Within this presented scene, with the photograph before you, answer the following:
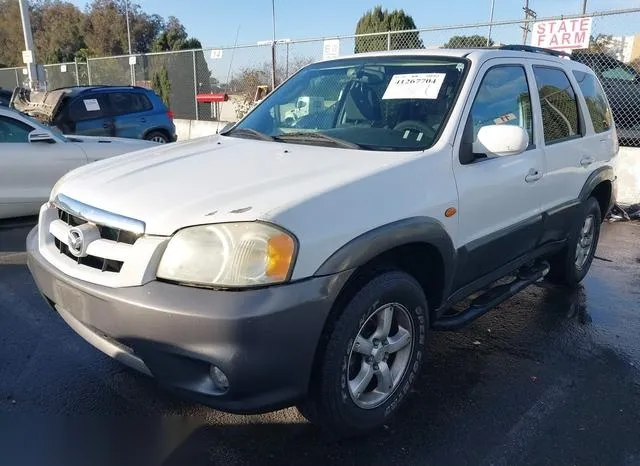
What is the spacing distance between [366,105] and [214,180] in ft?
4.00

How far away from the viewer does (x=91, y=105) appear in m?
11.0

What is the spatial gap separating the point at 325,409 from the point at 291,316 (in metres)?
0.55

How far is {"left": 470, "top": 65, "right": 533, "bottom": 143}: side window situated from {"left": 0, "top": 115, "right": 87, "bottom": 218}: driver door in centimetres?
510

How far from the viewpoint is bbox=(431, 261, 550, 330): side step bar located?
3.18 m

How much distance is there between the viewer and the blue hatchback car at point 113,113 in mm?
10842

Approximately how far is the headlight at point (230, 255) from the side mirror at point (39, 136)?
16.0ft

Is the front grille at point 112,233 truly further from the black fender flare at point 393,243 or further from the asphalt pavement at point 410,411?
the asphalt pavement at point 410,411

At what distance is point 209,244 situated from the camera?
2240mm

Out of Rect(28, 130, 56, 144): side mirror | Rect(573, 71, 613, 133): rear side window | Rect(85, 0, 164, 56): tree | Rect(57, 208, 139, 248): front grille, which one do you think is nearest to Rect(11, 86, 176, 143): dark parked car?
Rect(28, 130, 56, 144): side mirror

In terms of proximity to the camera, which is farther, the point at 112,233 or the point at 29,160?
the point at 29,160

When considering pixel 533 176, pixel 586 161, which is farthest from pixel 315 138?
pixel 586 161

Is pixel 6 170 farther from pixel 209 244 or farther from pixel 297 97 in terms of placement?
pixel 209 244

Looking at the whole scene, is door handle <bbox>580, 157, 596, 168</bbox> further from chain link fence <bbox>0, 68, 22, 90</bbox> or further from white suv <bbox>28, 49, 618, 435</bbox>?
chain link fence <bbox>0, 68, 22, 90</bbox>

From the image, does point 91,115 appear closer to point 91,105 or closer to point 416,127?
point 91,105
